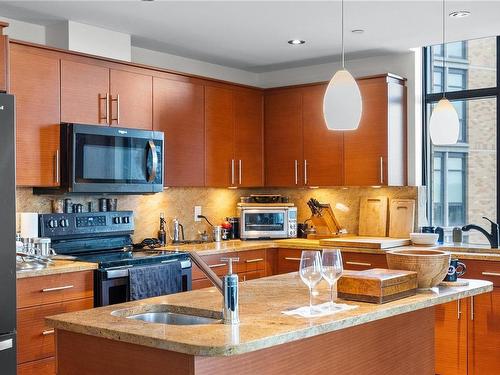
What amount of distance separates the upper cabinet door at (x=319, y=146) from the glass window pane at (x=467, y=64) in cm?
92

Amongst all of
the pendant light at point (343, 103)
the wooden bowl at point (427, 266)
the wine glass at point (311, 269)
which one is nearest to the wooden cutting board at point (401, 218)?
the wooden bowl at point (427, 266)

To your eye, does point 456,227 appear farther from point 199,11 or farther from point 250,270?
point 199,11

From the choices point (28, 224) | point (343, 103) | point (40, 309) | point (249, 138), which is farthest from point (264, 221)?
point (343, 103)

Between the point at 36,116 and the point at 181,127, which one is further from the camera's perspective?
the point at 181,127

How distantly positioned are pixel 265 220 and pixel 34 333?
8.18 feet

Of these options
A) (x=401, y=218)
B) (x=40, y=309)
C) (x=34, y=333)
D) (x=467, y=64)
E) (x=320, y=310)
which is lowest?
(x=34, y=333)

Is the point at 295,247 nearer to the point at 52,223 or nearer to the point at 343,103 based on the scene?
the point at 52,223

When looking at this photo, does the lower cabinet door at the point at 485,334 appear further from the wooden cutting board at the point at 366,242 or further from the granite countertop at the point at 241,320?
the granite countertop at the point at 241,320

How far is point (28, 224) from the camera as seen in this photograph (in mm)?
4238

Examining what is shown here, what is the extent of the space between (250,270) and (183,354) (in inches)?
128

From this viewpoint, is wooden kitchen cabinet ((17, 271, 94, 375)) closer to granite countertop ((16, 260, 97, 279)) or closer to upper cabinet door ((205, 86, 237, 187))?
granite countertop ((16, 260, 97, 279))

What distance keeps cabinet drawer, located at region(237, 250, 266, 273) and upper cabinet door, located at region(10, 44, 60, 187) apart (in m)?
1.63

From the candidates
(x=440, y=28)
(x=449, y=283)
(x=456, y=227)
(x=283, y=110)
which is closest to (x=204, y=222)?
(x=283, y=110)

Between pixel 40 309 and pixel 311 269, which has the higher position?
pixel 311 269
